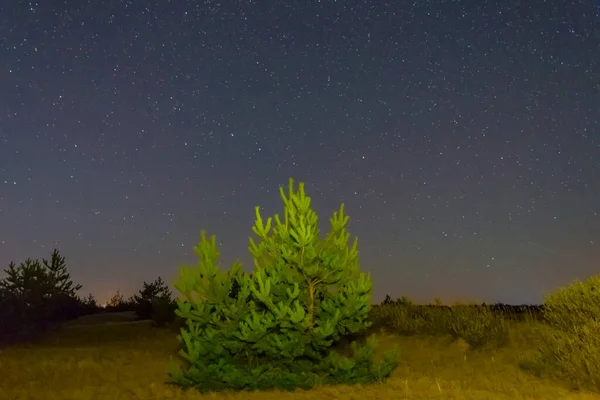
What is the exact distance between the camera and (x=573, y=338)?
12953 millimetres

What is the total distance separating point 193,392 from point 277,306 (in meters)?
2.44

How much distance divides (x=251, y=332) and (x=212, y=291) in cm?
112

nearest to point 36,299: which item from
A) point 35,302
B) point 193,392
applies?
point 35,302

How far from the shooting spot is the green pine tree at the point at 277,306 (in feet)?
37.7

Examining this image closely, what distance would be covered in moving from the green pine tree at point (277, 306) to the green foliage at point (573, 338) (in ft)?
11.5

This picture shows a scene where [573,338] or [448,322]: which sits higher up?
[448,322]

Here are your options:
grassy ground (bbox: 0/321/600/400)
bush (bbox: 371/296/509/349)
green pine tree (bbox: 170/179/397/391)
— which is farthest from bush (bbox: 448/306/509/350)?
green pine tree (bbox: 170/179/397/391)

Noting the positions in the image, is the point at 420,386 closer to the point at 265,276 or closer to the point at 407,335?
the point at 265,276

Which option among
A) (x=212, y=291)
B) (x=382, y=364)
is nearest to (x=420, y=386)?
(x=382, y=364)

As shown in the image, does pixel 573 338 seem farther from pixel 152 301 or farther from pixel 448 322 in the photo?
pixel 152 301

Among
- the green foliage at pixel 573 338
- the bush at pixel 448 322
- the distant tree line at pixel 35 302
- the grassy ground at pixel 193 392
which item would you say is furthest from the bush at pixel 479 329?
the distant tree line at pixel 35 302

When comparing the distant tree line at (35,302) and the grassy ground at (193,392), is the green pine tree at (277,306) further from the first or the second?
the distant tree line at (35,302)

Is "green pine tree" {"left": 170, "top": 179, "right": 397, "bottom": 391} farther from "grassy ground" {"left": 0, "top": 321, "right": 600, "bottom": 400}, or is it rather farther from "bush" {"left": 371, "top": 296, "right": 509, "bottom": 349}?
"bush" {"left": 371, "top": 296, "right": 509, "bottom": 349}

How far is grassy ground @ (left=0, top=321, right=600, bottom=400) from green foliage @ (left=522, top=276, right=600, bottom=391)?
408 millimetres
